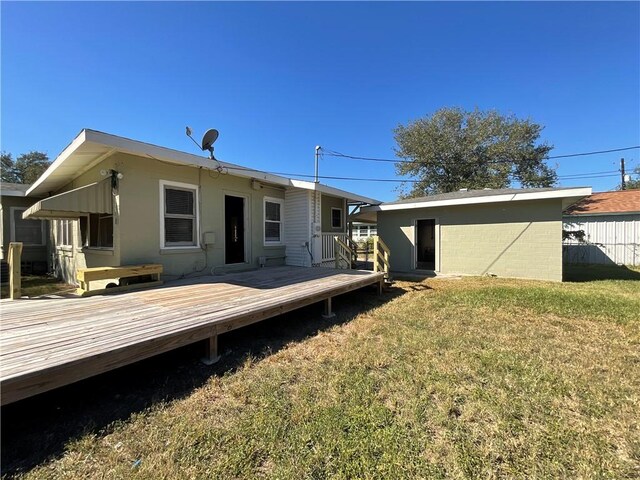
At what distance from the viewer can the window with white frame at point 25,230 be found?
9.92m

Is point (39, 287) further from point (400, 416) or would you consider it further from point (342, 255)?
point (400, 416)

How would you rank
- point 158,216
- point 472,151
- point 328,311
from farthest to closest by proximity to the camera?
point 472,151 < point 158,216 < point 328,311

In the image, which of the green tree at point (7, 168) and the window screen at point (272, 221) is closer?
the window screen at point (272, 221)

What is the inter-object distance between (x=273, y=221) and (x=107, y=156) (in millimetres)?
4080

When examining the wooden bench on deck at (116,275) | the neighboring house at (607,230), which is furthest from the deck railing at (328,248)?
the neighboring house at (607,230)

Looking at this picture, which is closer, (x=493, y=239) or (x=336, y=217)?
(x=493, y=239)

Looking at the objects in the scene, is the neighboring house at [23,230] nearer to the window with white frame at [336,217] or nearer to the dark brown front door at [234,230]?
the dark brown front door at [234,230]

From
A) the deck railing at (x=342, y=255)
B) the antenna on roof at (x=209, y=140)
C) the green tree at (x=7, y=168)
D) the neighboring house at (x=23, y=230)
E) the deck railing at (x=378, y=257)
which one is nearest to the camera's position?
the antenna on roof at (x=209, y=140)

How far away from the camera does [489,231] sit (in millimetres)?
9531

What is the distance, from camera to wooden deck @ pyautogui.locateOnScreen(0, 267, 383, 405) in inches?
79.8

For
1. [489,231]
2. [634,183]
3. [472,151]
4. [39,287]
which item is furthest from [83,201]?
[634,183]

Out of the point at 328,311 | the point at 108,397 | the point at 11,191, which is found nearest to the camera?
the point at 108,397

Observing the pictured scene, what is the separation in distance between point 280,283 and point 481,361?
11.7 ft

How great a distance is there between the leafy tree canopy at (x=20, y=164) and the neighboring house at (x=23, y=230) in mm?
20244
